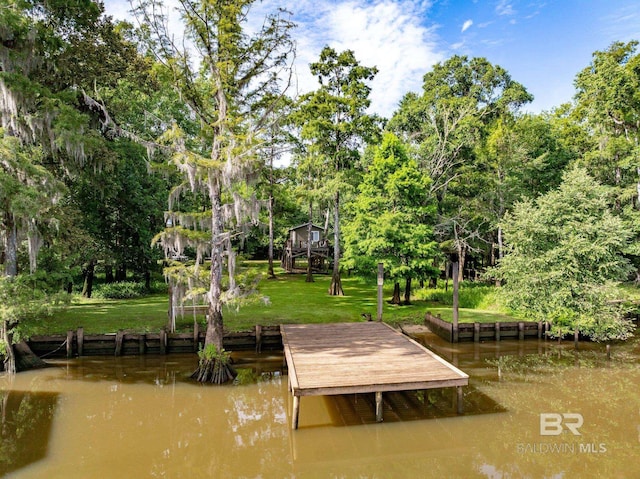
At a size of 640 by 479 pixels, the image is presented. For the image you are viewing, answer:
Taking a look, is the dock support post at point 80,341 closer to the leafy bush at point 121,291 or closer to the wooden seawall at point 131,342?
the wooden seawall at point 131,342

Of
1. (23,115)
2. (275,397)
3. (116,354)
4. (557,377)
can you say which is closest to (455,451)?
(275,397)

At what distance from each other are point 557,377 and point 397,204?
1096 centimetres

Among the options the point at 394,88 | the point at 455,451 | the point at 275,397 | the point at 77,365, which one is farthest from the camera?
the point at 394,88

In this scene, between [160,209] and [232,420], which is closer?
[232,420]

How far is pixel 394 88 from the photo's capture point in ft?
107

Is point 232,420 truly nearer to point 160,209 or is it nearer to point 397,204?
point 397,204

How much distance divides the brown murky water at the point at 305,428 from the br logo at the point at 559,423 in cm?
3

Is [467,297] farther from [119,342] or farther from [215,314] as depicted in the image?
[119,342]

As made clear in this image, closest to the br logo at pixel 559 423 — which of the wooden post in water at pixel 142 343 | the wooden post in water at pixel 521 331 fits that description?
the wooden post in water at pixel 521 331

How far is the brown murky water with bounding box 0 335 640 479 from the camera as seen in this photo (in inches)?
311

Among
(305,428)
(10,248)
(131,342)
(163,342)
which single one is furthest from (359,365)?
(10,248)

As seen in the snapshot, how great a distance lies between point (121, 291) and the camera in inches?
904

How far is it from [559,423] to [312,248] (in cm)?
2730

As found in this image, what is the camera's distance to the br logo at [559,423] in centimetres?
932
